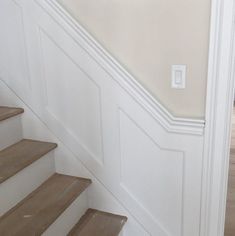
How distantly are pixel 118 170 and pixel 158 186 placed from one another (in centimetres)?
25

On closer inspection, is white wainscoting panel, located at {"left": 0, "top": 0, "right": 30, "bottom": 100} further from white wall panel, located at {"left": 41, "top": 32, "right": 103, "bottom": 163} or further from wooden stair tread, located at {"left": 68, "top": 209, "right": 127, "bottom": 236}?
wooden stair tread, located at {"left": 68, "top": 209, "right": 127, "bottom": 236}

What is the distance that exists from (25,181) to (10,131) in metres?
0.38

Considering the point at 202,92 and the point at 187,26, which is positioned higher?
the point at 187,26

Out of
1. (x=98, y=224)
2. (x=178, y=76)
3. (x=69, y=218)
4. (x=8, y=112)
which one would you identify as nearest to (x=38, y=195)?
(x=69, y=218)

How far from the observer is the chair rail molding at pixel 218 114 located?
1.29m

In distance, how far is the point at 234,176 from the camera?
9.30 feet

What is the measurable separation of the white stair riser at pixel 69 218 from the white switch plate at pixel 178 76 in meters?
0.86

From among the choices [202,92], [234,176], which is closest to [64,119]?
[202,92]

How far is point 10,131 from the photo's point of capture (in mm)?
1779

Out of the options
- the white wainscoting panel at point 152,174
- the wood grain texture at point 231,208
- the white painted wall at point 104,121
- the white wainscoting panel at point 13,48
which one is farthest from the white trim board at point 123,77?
the wood grain texture at point 231,208

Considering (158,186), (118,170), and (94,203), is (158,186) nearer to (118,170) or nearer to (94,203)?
(118,170)

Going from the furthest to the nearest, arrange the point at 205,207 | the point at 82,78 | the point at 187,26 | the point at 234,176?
the point at 234,176
the point at 82,78
the point at 205,207
the point at 187,26

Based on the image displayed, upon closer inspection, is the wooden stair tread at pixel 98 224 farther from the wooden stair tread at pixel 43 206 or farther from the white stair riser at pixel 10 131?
the white stair riser at pixel 10 131

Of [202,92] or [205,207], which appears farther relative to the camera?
[205,207]
